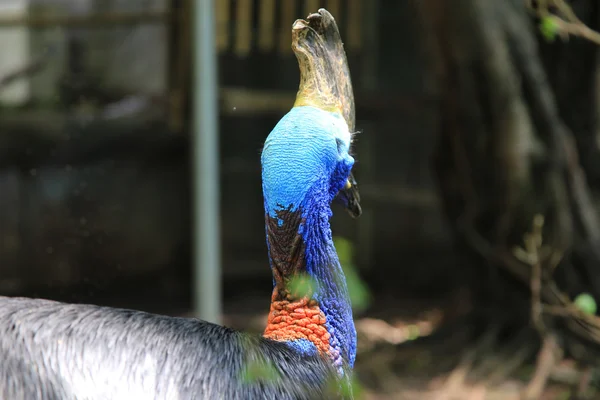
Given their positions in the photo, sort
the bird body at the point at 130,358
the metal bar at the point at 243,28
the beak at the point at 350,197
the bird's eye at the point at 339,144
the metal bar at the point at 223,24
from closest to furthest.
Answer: the bird body at the point at 130,358 → the bird's eye at the point at 339,144 → the beak at the point at 350,197 → the metal bar at the point at 223,24 → the metal bar at the point at 243,28

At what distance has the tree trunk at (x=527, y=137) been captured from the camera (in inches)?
139

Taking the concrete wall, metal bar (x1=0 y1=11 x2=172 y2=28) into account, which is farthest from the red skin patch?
metal bar (x1=0 y1=11 x2=172 y2=28)

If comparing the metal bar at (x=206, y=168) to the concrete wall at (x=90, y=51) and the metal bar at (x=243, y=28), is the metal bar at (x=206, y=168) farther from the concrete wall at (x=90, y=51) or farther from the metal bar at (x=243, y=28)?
the metal bar at (x=243, y=28)

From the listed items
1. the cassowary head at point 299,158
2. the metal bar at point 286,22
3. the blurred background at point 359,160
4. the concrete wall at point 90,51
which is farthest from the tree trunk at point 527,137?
the cassowary head at point 299,158

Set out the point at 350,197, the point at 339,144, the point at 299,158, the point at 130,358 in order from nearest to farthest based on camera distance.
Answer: the point at 130,358, the point at 299,158, the point at 339,144, the point at 350,197

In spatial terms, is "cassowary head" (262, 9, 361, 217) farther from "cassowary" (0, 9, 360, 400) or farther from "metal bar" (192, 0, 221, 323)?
"metal bar" (192, 0, 221, 323)

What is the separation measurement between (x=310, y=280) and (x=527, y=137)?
2246 mm

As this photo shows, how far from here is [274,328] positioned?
1562mm

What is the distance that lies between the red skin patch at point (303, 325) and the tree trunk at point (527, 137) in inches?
81.0

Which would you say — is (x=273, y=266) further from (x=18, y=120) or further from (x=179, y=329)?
(x=18, y=120)

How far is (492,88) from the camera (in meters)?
3.57

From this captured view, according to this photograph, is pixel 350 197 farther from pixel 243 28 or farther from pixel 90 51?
pixel 243 28

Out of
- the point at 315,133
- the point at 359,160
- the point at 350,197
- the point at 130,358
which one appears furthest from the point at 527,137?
the point at 130,358

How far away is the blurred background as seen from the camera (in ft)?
11.3
